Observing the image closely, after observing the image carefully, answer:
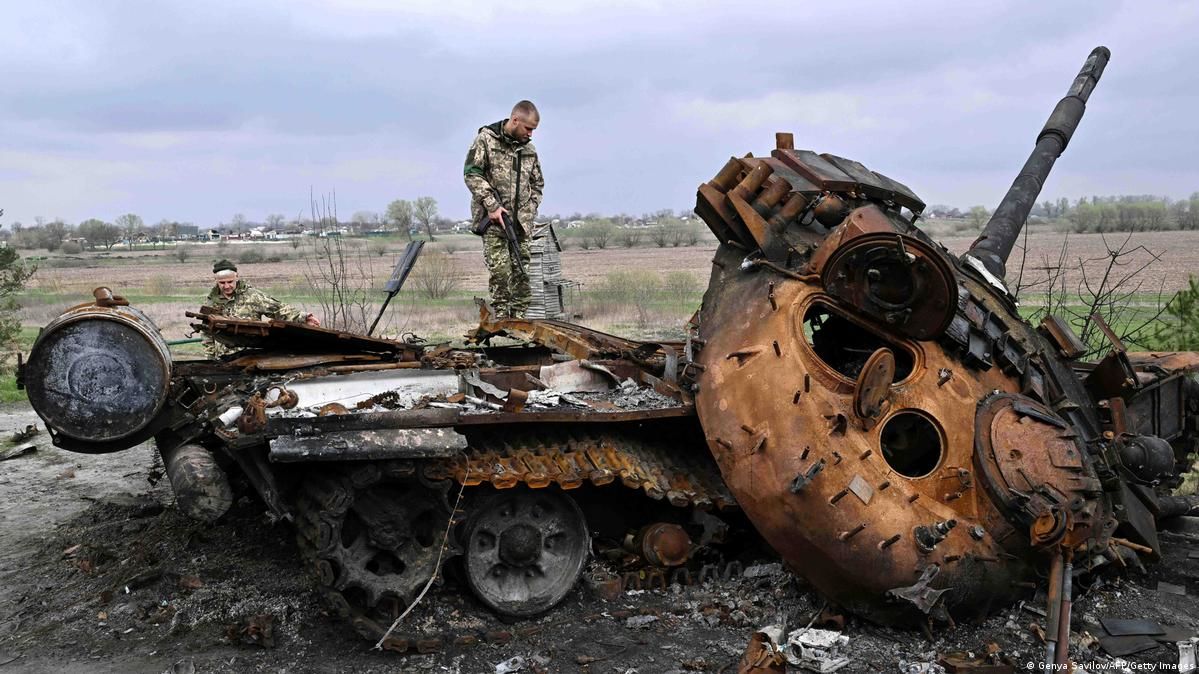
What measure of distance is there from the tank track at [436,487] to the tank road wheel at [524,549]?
0.18m

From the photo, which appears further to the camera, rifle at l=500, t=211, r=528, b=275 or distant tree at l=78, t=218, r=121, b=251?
distant tree at l=78, t=218, r=121, b=251

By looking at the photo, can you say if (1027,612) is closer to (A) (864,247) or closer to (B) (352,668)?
(A) (864,247)

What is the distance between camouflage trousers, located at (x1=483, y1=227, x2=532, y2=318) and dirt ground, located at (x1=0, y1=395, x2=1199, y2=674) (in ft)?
9.99

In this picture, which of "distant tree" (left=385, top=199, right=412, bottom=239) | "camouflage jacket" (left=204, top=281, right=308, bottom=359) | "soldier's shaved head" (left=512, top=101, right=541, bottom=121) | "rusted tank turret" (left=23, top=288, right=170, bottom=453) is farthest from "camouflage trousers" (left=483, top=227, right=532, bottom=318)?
"distant tree" (left=385, top=199, right=412, bottom=239)

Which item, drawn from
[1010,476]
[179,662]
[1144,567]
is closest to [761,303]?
[1010,476]

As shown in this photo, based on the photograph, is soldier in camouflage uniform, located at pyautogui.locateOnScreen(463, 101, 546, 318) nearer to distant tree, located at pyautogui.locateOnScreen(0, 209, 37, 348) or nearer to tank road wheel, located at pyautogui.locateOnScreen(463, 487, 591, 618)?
tank road wheel, located at pyautogui.locateOnScreen(463, 487, 591, 618)

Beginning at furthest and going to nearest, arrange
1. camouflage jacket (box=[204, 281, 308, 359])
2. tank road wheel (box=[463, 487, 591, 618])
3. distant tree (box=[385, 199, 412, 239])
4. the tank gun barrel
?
distant tree (box=[385, 199, 412, 239]), camouflage jacket (box=[204, 281, 308, 359]), the tank gun barrel, tank road wheel (box=[463, 487, 591, 618])

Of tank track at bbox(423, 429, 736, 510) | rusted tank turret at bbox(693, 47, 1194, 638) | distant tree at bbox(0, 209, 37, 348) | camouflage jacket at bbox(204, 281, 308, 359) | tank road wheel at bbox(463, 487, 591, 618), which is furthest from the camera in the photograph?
distant tree at bbox(0, 209, 37, 348)

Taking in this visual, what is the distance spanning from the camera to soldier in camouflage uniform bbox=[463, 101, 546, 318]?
29.4ft

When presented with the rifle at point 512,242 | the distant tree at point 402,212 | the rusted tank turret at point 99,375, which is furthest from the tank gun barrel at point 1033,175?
the distant tree at point 402,212

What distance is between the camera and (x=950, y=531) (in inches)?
202

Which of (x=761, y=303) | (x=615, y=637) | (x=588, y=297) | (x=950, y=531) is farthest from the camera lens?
(x=588, y=297)

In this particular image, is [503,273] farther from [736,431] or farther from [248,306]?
[736,431]

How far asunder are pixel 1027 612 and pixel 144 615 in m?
5.16
